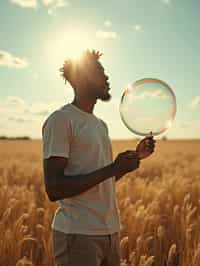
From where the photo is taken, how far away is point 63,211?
6.15 ft

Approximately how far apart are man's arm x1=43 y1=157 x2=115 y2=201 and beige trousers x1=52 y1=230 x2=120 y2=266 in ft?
0.67

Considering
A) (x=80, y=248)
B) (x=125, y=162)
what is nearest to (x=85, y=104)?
(x=125, y=162)

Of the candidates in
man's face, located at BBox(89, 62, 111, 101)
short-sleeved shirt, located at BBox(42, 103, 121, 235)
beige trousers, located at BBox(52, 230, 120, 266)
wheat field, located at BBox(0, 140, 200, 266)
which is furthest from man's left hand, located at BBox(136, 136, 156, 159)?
wheat field, located at BBox(0, 140, 200, 266)

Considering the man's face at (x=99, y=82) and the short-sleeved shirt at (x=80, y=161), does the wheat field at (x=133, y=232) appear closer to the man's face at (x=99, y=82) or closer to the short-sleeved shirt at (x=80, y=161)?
the short-sleeved shirt at (x=80, y=161)

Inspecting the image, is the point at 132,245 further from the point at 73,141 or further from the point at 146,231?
A: the point at 73,141

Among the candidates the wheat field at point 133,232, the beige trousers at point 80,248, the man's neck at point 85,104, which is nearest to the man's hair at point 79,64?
the man's neck at point 85,104

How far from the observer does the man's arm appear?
1750mm

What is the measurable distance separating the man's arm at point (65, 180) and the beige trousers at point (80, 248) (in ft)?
0.67

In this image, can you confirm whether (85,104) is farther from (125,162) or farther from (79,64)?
(125,162)

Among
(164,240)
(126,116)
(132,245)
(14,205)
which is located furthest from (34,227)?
(126,116)

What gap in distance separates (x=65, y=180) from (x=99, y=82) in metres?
0.53

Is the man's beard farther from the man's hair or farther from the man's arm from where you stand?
the man's arm

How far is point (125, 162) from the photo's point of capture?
5.91ft

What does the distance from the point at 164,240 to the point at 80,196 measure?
198cm
